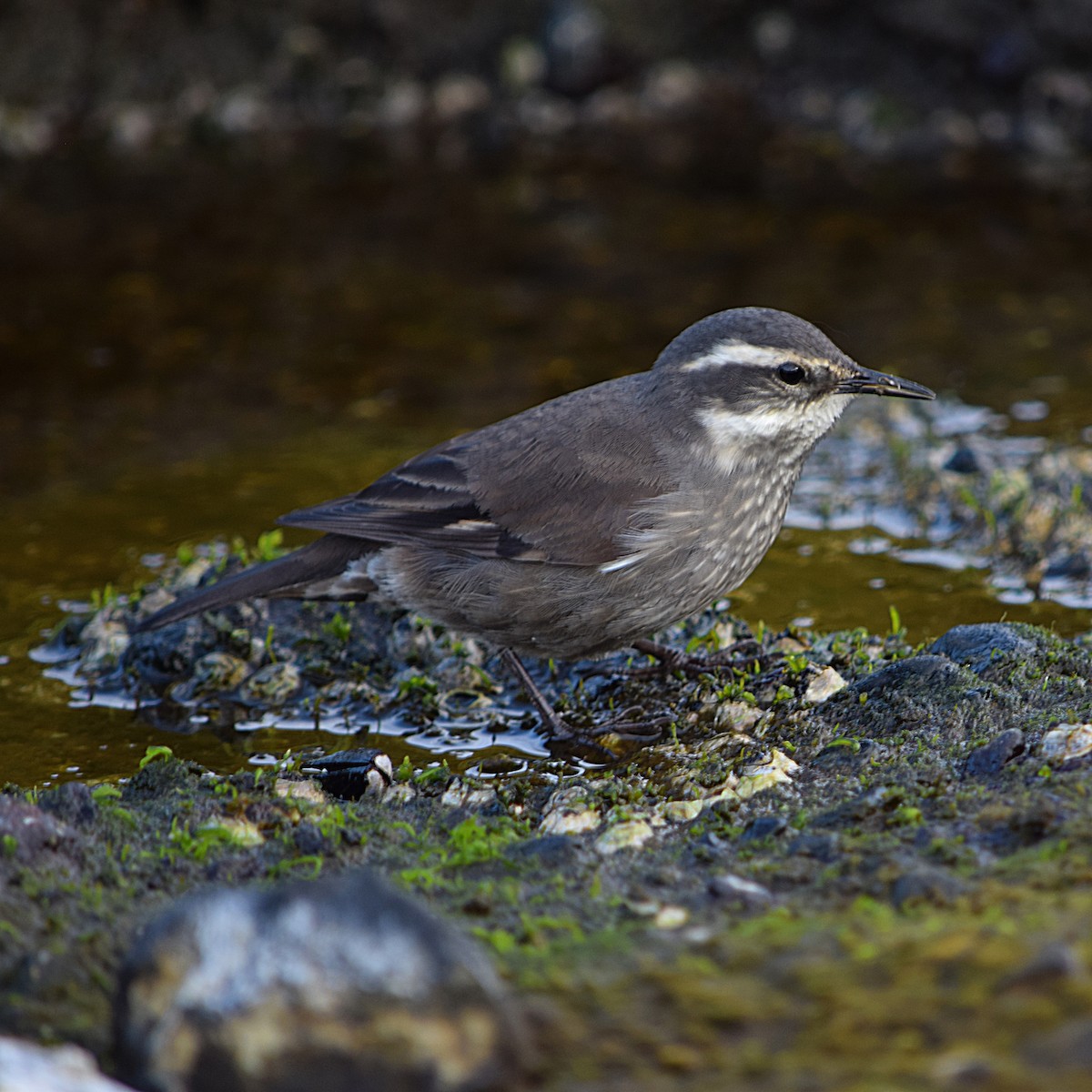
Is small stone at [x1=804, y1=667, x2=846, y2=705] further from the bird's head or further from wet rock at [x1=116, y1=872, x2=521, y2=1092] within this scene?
wet rock at [x1=116, y1=872, x2=521, y2=1092]

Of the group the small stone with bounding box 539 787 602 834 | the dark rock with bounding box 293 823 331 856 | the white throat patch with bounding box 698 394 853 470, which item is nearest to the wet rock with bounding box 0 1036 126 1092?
the dark rock with bounding box 293 823 331 856

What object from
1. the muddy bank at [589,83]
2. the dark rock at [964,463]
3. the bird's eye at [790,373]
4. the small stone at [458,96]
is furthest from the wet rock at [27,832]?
the small stone at [458,96]

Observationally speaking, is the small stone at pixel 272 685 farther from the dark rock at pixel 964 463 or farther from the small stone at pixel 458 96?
the small stone at pixel 458 96

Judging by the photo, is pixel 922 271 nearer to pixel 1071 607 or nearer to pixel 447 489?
pixel 1071 607

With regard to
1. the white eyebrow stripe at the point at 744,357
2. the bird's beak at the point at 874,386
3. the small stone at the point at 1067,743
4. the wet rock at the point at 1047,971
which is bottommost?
the small stone at the point at 1067,743

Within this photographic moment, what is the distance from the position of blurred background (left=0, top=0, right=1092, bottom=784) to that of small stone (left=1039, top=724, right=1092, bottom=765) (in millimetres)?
2623

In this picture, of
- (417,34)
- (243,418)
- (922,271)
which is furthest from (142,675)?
(417,34)

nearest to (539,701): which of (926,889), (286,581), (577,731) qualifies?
(577,731)

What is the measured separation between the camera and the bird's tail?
6.16 m

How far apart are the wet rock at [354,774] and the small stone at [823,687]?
5.45ft

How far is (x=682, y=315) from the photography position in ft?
35.6


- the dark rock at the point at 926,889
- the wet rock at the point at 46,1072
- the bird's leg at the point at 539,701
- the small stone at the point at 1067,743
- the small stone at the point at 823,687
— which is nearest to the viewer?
the wet rock at the point at 46,1072

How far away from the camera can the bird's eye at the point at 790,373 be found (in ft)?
19.8

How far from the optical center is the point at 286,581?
6266 mm
